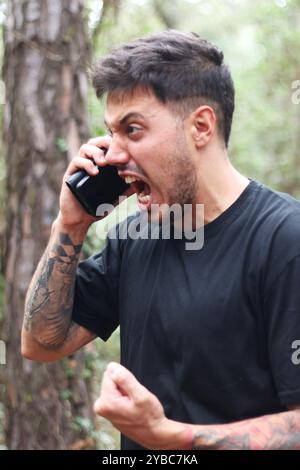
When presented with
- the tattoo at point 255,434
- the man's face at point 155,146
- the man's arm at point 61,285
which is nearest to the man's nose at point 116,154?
the man's face at point 155,146

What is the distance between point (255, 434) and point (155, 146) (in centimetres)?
108

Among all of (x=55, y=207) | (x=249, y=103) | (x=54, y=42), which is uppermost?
(x=249, y=103)

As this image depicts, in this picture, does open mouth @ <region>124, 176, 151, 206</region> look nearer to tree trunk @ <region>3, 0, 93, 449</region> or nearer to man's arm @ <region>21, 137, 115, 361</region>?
man's arm @ <region>21, 137, 115, 361</region>

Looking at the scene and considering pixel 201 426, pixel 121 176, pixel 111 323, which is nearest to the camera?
pixel 201 426

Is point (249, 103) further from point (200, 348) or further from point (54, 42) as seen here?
point (200, 348)

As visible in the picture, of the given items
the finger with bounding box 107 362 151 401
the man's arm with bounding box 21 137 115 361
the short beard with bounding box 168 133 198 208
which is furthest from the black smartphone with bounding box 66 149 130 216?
the finger with bounding box 107 362 151 401

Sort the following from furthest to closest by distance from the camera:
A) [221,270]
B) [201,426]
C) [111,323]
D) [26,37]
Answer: [26,37] < [111,323] < [221,270] < [201,426]

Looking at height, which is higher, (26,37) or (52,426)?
(26,37)

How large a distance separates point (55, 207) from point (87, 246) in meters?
0.36

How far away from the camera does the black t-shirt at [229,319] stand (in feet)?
7.39

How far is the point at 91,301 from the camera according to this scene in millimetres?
2855

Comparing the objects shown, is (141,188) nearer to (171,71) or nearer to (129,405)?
(171,71)

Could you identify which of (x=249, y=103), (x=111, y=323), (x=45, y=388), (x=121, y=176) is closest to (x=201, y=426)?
(x=111, y=323)

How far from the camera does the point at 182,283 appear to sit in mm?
2502
